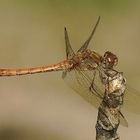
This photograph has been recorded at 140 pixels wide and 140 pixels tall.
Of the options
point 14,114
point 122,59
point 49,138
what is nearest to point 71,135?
point 49,138

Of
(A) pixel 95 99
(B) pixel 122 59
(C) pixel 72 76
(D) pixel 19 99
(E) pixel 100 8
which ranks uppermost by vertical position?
(E) pixel 100 8

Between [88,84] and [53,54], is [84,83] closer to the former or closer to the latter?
[88,84]

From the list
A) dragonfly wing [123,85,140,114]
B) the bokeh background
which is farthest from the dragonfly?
the bokeh background

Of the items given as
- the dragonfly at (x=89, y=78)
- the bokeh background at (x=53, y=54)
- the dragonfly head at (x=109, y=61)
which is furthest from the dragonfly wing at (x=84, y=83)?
the bokeh background at (x=53, y=54)

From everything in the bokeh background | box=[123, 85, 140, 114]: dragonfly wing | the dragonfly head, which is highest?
the bokeh background

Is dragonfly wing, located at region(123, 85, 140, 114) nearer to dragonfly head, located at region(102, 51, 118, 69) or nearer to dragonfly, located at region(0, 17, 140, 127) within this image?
dragonfly, located at region(0, 17, 140, 127)

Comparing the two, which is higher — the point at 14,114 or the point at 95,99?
the point at 14,114

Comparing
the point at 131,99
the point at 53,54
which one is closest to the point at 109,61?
the point at 131,99

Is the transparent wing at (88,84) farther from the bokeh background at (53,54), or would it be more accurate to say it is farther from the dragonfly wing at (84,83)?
the bokeh background at (53,54)

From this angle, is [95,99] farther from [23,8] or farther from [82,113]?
[23,8]
